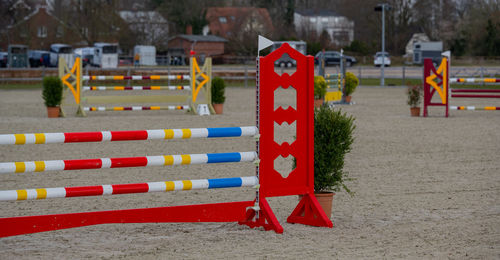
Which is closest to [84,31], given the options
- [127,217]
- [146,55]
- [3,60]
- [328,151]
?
[146,55]

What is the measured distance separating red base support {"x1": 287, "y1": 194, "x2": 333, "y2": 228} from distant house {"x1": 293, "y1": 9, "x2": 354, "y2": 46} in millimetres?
66347

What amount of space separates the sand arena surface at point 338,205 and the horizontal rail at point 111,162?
1.88ft

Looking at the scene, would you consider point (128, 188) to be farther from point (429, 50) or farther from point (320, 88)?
point (429, 50)

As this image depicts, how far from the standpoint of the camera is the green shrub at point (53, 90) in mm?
18000

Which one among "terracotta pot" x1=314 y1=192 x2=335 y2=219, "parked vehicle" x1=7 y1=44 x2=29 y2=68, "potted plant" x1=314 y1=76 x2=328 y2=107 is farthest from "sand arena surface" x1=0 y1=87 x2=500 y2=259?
"parked vehicle" x1=7 y1=44 x2=29 y2=68

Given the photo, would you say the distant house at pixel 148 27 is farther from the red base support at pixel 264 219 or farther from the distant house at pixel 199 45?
the red base support at pixel 264 219

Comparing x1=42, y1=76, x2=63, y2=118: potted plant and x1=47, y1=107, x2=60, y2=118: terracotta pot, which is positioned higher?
x1=42, y1=76, x2=63, y2=118: potted plant

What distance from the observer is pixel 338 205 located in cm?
696

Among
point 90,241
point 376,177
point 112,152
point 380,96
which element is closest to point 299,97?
point 90,241

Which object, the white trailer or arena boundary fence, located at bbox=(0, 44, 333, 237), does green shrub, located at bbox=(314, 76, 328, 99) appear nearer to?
arena boundary fence, located at bbox=(0, 44, 333, 237)

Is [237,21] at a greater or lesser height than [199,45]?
greater

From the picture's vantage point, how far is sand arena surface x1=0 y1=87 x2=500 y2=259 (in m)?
5.12

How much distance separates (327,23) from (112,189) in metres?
85.6

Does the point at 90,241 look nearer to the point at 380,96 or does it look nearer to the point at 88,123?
the point at 88,123
